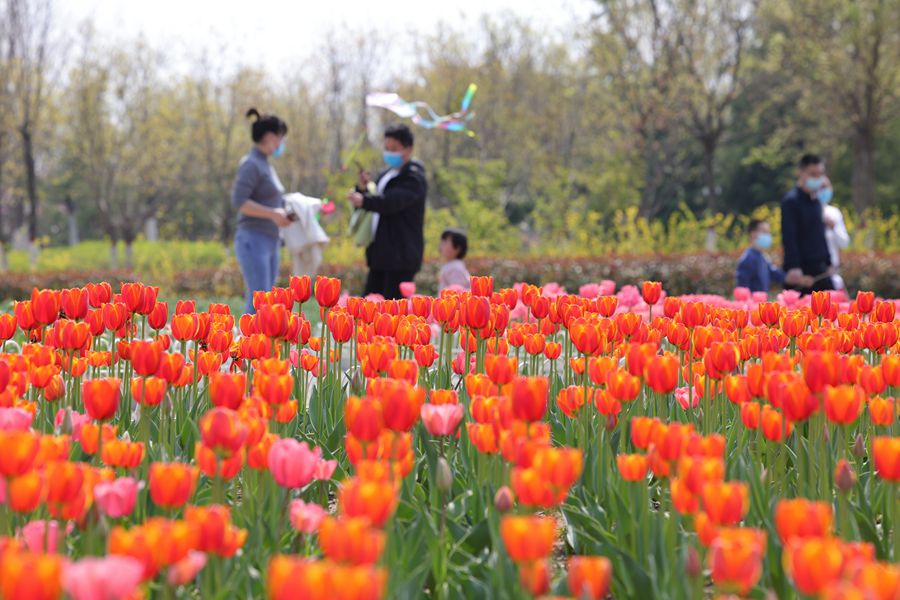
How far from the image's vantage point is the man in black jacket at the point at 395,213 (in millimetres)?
6863

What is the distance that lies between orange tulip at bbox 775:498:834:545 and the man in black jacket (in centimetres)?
543

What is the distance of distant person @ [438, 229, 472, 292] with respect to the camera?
25.1 feet

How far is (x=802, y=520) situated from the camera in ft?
4.60

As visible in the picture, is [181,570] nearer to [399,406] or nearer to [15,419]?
[399,406]

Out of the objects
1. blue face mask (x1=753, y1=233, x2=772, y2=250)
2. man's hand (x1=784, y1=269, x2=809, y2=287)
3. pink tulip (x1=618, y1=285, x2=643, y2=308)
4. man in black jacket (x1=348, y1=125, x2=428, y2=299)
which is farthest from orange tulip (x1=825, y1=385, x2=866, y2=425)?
blue face mask (x1=753, y1=233, x2=772, y2=250)

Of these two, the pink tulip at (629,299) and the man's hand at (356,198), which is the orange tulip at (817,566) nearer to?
the pink tulip at (629,299)

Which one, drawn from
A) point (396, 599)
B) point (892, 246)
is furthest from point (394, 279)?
point (892, 246)

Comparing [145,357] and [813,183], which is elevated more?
[813,183]

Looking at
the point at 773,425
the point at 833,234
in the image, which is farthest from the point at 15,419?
the point at 833,234

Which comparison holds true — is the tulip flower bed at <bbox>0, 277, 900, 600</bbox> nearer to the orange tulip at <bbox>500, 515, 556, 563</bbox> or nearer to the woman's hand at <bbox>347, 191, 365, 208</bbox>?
the orange tulip at <bbox>500, 515, 556, 563</bbox>

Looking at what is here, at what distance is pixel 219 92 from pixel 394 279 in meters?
24.2

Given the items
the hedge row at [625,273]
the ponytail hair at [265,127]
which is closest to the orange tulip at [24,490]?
the ponytail hair at [265,127]

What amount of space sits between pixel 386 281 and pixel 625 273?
8289 millimetres

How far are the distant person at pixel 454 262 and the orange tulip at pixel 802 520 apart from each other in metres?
6.15
